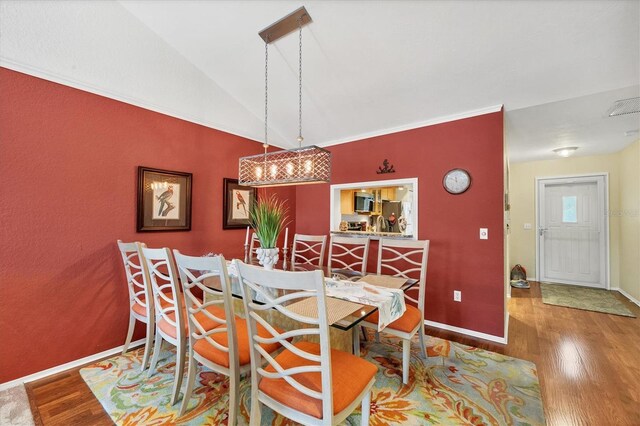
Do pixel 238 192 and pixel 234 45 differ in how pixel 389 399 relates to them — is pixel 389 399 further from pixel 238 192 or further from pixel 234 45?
pixel 234 45

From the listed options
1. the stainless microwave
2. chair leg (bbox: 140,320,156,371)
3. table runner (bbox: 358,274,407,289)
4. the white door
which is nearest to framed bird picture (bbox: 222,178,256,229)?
chair leg (bbox: 140,320,156,371)

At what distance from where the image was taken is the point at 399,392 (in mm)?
1896

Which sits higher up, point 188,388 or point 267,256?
point 267,256

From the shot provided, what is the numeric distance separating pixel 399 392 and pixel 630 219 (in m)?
4.69

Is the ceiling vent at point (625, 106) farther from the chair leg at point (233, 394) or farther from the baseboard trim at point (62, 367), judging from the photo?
the baseboard trim at point (62, 367)

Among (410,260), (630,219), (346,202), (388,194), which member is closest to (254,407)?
(410,260)

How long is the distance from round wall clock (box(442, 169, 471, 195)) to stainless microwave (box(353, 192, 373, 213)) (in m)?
1.46

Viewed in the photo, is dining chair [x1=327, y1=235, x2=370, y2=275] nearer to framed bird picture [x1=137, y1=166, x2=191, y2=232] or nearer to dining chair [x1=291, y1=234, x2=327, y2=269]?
dining chair [x1=291, y1=234, x2=327, y2=269]

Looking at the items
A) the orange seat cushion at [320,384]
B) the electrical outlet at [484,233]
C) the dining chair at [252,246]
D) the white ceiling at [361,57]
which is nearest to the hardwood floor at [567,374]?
the electrical outlet at [484,233]

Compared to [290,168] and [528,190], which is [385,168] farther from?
[528,190]

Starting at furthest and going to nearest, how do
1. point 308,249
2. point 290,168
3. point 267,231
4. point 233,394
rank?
point 308,249 < point 290,168 < point 267,231 < point 233,394

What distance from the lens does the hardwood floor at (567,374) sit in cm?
171

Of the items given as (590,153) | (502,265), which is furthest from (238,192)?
(590,153)

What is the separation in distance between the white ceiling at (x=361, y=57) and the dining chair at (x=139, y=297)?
1478mm
